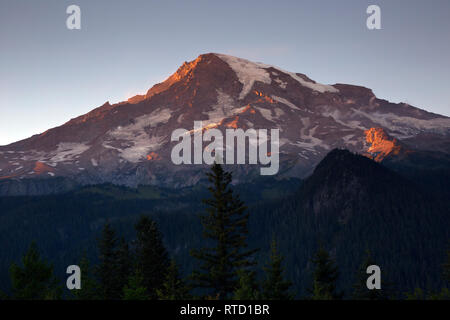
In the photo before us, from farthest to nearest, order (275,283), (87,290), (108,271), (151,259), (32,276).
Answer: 1. (108,271)
2. (32,276)
3. (151,259)
4. (87,290)
5. (275,283)

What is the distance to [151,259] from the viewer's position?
56719 millimetres

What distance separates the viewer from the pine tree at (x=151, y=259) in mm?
55875

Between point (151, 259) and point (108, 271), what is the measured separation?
30.9ft

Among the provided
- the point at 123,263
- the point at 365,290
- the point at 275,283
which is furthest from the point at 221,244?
the point at 123,263

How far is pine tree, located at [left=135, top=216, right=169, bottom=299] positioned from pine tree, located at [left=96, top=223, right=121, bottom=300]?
5517mm

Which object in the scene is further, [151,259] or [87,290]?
[151,259]

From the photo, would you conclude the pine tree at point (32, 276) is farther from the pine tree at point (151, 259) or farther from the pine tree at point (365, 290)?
the pine tree at point (365, 290)

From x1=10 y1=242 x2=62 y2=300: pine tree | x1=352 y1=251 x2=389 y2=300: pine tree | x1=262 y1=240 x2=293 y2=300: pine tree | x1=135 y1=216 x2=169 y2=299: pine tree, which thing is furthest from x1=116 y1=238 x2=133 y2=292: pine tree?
x1=352 y1=251 x2=389 y2=300: pine tree

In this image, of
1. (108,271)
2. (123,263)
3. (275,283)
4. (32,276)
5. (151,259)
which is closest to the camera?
(275,283)

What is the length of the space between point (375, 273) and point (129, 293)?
2601 cm

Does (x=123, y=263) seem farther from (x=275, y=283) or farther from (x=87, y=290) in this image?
(x=275, y=283)

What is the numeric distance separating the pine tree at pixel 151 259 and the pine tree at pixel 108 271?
552 centimetres

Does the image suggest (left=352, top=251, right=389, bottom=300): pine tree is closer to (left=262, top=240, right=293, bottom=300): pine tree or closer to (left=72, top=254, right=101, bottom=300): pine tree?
(left=262, top=240, right=293, bottom=300): pine tree

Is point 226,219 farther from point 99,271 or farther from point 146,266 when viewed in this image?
point 99,271
